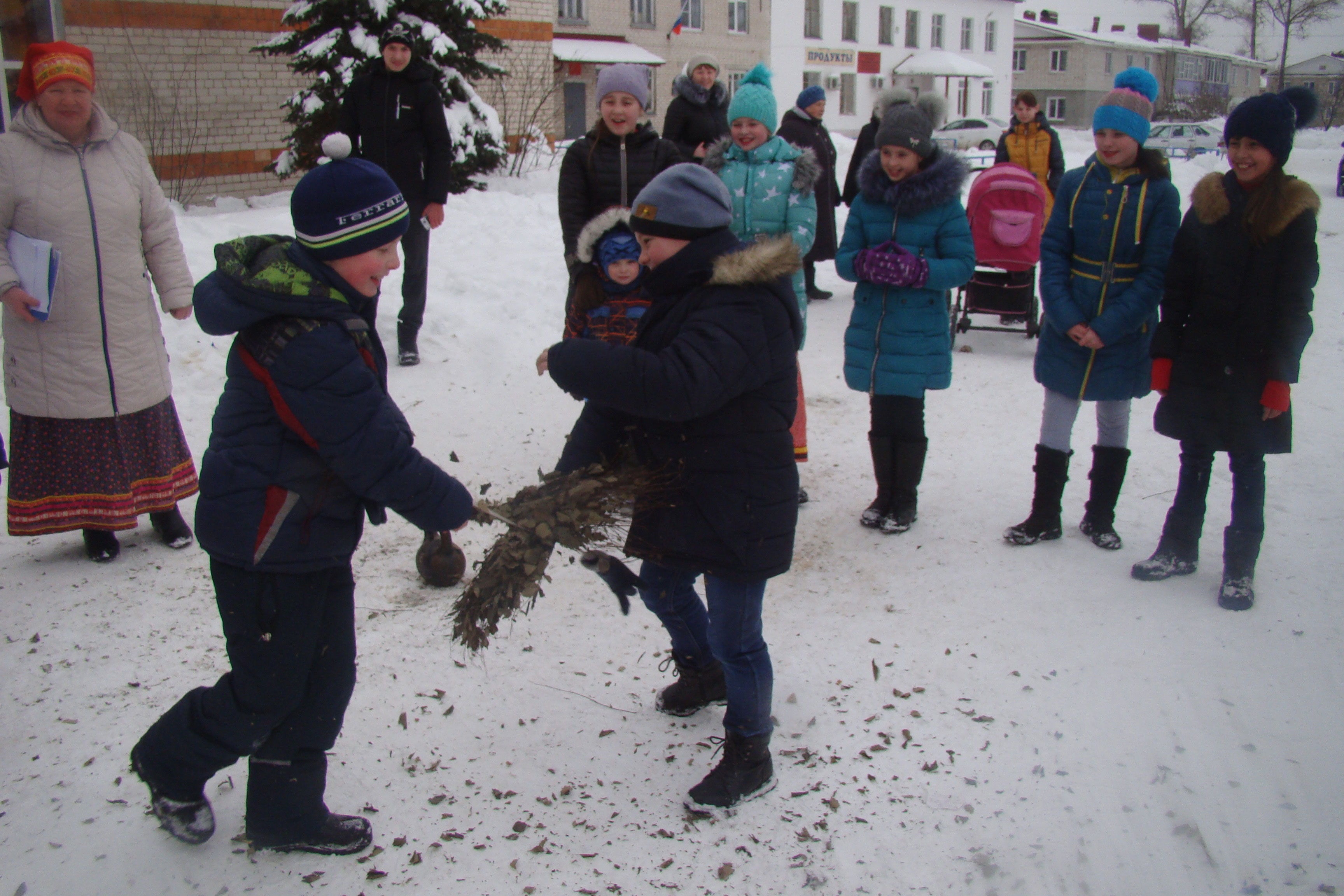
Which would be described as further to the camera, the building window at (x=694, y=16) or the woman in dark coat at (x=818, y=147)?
the building window at (x=694, y=16)

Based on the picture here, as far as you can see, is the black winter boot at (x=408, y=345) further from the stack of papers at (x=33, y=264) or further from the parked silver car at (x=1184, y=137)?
the parked silver car at (x=1184, y=137)

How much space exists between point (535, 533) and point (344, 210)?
973 millimetres

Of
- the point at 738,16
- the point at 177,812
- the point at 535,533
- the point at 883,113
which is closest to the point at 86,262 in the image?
the point at 177,812

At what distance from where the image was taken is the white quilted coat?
155 inches

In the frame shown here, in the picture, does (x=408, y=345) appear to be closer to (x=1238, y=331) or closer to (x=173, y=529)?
(x=173, y=529)

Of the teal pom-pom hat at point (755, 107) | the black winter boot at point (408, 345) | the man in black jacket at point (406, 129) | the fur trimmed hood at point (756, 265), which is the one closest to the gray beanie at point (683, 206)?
the fur trimmed hood at point (756, 265)

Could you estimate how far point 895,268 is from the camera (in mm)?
4414

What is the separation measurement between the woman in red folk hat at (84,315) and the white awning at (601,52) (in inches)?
1047

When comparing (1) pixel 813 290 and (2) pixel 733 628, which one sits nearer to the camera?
(2) pixel 733 628

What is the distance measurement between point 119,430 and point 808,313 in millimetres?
6282

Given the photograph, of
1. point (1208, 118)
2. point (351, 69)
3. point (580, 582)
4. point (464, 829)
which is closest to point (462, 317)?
point (580, 582)

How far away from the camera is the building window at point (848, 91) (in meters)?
39.3

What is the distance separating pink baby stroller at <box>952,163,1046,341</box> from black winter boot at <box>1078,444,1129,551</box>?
10.9 feet

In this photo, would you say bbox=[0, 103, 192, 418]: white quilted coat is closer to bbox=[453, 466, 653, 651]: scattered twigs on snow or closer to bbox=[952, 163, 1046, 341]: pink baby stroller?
bbox=[453, 466, 653, 651]: scattered twigs on snow
